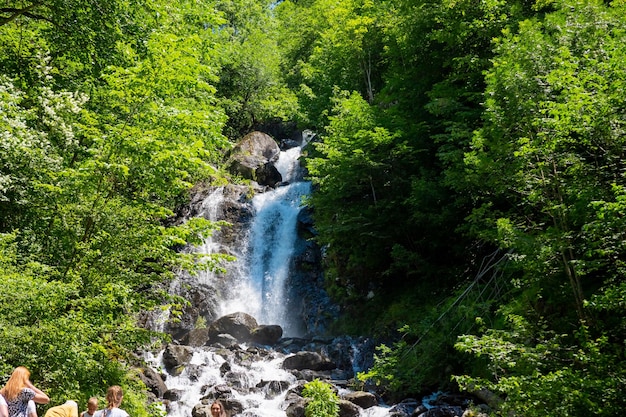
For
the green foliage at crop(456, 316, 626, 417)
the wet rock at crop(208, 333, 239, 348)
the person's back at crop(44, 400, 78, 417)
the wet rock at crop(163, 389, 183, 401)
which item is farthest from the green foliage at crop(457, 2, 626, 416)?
the wet rock at crop(208, 333, 239, 348)

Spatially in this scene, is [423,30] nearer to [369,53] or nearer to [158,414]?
[369,53]

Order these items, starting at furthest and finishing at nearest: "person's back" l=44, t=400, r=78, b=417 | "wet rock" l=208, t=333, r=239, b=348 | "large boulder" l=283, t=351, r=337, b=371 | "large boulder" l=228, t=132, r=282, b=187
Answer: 1. "large boulder" l=228, t=132, r=282, b=187
2. "wet rock" l=208, t=333, r=239, b=348
3. "large boulder" l=283, t=351, r=337, b=371
4. "person's back" l=44, t=400, r=78, b=417

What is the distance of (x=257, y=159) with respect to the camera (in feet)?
99.6

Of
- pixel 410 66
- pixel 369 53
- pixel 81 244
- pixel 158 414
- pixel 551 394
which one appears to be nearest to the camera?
pixel 551 394

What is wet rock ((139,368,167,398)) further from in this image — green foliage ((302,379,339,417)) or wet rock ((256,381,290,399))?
green foliage ((302,379,339,417))

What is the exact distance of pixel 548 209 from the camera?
24.1 ft

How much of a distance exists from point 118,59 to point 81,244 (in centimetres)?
347

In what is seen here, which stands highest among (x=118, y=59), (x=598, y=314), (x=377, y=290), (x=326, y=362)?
(x=118, y=59)

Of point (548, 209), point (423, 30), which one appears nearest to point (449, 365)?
point (548, 209)

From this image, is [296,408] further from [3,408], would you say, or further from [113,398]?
[3,408]

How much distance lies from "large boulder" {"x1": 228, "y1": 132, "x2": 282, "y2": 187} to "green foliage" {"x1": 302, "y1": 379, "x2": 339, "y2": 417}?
17.1m

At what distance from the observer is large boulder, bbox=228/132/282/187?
29188 millimetres

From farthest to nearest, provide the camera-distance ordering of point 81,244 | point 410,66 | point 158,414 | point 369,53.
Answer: point 369,53
point 410,66
point 158,414
point 81,244

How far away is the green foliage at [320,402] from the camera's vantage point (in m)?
12.2
